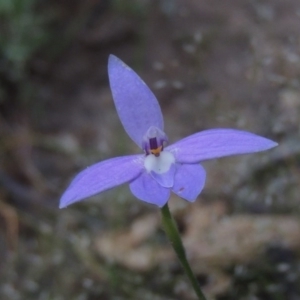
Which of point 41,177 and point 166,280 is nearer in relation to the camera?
point 166,280

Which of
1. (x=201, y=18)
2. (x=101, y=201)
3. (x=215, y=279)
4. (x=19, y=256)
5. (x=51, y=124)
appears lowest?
(x=215, y=279)

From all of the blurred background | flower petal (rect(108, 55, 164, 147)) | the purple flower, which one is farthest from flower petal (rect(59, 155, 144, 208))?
the blurred background

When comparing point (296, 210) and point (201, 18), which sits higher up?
point (201, 18)

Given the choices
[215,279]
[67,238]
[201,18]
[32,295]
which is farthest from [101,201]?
[201,18]

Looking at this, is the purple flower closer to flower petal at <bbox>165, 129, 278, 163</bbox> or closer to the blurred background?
flower petal at <bbox>165, 129, 278, 163</bbox>

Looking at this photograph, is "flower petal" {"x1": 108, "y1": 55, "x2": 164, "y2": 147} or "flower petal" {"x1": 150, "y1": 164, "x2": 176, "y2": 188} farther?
"flower petal" {"x1": 108, "y1": 55, "x2": 164, "y2": 147}

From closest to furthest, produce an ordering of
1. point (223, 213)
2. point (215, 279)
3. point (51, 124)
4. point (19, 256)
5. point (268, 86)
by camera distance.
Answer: point (215, 279) < point (223, 213) < point (19, 256) < point (268, 86) < point (51, 124)

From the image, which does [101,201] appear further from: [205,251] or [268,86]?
[268,86]
